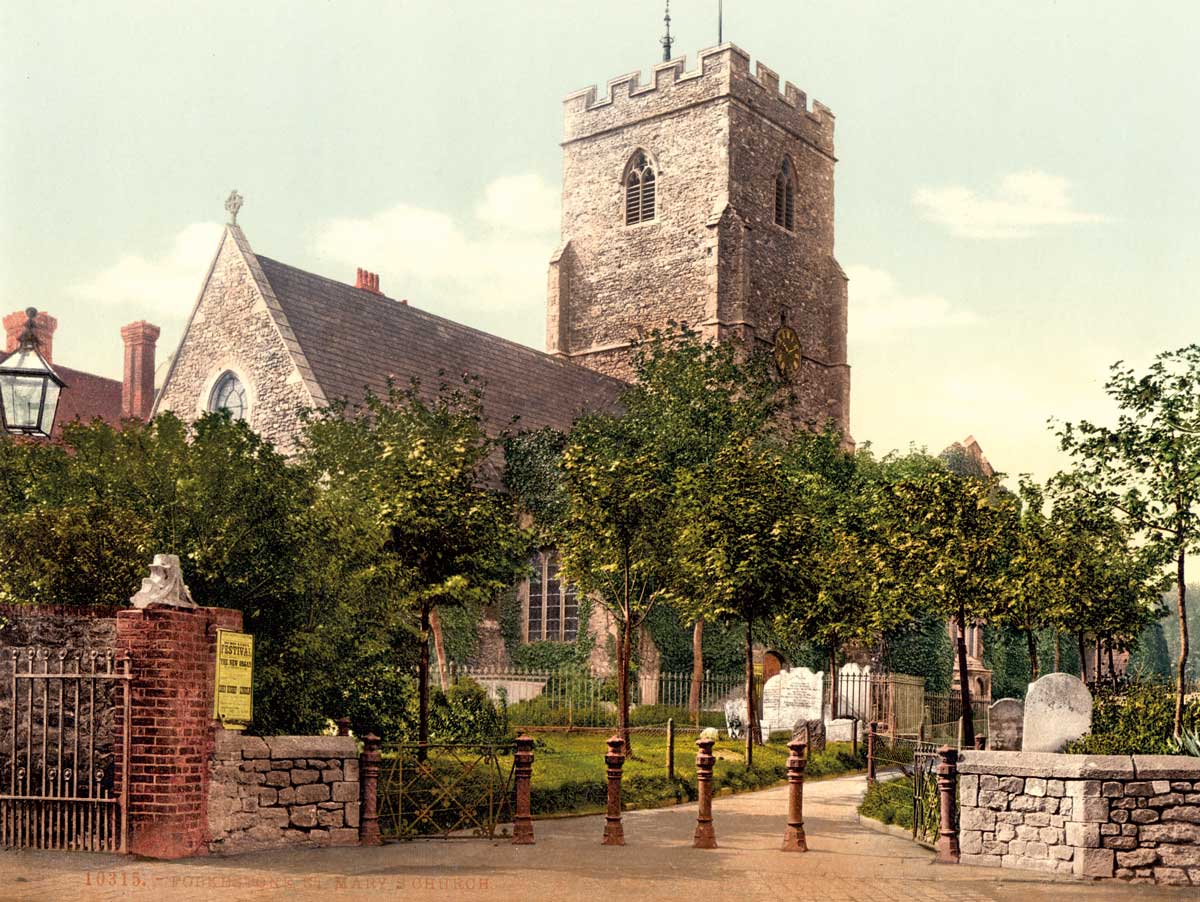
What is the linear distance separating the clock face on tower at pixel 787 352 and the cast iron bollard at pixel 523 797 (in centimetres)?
3376

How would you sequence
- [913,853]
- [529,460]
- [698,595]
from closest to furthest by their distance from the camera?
1. [913,853]
2. [698,595]
3. [529,460]

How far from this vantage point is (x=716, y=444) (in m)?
31.2

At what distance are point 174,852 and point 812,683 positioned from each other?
57.6 feet

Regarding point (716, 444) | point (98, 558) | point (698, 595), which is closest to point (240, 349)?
point (716, 444)

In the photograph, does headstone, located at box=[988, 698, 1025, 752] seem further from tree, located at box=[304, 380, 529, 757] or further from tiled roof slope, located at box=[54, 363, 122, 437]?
tiled roof slope, located at box=[54, 363, 122, 437]

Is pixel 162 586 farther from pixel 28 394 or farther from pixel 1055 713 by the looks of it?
pixel 1055 713

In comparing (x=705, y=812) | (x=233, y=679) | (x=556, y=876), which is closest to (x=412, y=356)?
(x=705, y=812)

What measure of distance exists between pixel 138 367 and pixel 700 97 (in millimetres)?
20175

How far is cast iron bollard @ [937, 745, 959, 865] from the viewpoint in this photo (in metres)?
13.2

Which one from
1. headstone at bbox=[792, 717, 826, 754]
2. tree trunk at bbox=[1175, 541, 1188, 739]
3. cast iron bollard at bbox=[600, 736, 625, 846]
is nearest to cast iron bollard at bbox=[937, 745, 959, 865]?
tree trunk at bbox=[1175, 541, 1188, 739]

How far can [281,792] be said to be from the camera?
1282 cm

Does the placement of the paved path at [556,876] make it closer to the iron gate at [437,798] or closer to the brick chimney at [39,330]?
the iron gate at [437,798]

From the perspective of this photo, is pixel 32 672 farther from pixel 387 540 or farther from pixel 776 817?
pixel 776 817

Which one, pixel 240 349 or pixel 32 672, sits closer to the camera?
pixel 32 672
